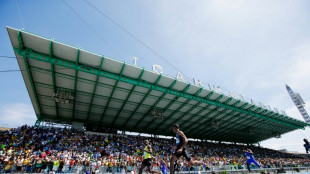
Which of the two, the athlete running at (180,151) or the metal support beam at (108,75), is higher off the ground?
the metal support beam at (108,75)

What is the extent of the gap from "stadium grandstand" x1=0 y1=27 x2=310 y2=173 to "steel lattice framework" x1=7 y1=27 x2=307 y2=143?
3.1 inches

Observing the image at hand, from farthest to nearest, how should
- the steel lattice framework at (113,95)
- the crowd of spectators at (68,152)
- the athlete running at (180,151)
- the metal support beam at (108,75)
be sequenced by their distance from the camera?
the steel lattice framework at (113,95)
the metal support beam at (108,75)
the crowd of spectators at (68,152)
the athlete running at (180,151)

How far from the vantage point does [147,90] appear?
787 inches

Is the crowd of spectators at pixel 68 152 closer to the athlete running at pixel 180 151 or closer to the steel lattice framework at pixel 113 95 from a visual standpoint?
the steel lattice framework at pixel 113 95

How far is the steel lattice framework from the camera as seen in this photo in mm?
14305

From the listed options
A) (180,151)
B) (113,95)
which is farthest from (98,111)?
(180,151)

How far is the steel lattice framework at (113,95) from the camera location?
14305 mm

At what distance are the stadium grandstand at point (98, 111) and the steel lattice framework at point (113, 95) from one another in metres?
0.08

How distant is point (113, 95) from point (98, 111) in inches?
196

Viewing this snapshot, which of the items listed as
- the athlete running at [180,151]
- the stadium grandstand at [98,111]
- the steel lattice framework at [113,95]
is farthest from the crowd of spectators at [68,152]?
the athlete running at [180,151]

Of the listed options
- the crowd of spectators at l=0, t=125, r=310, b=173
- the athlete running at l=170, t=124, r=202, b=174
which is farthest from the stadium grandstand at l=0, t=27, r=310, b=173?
the athlete running at l=170, t=124, r=202, b=174

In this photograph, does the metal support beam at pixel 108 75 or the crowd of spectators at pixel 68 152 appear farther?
the metal support beam at pixel 108 75

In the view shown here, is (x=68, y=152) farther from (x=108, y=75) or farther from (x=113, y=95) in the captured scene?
(x=108, y=75)

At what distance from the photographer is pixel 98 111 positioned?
75.8 ft
